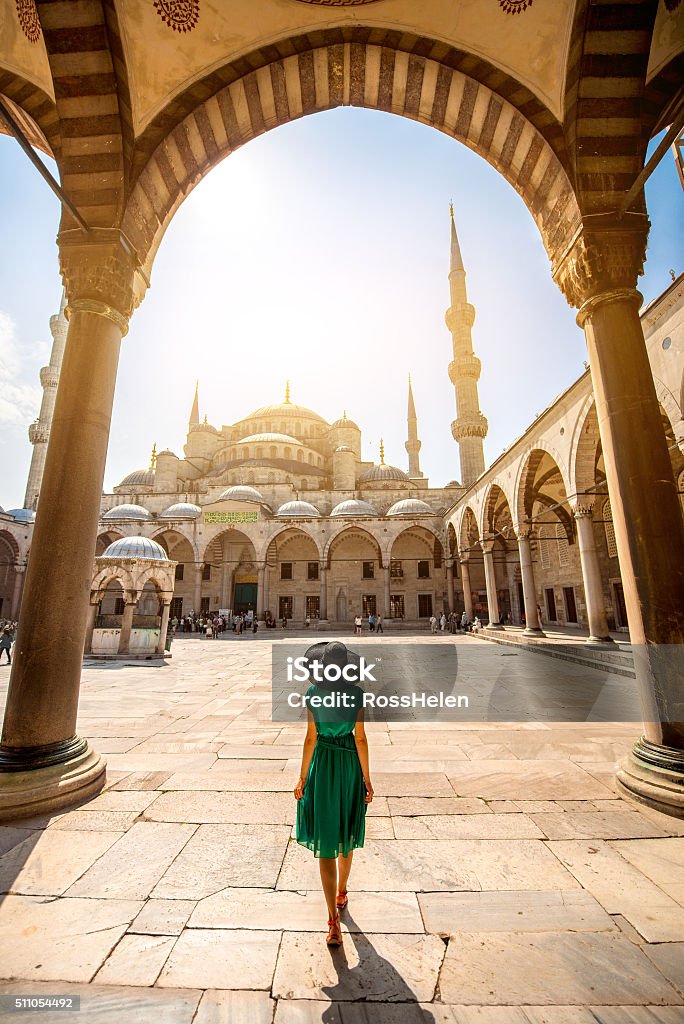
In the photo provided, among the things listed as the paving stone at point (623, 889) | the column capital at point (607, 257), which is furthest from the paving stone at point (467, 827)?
the column capital at point (607, 257)

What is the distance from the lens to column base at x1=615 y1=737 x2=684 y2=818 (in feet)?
9.89

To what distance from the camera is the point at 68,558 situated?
11.7 feet

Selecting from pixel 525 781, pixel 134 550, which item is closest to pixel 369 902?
pixel 525 781

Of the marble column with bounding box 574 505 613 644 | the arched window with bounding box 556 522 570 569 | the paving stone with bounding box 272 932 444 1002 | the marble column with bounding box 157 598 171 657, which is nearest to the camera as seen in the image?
the paving stone with bounding box 272 932 444 1002

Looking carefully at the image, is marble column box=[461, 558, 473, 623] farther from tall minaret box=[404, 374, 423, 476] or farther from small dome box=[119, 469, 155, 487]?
small dome box=[119, 469, 155, 487]

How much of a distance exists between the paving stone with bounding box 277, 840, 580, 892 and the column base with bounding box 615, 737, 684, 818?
1033mm

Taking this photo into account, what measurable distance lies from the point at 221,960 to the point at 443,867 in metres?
1.24

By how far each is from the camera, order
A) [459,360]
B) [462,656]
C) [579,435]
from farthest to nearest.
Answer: [459,360] → [462,656] → [579,435]

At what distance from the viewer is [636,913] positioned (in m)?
2.07

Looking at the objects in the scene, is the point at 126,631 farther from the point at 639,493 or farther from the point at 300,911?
the point at 639,493

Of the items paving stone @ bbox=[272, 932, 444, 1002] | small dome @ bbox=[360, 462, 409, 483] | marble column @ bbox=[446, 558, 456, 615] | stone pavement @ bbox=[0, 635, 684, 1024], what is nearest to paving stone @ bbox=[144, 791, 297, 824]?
stone pavement @ bbox=[0, 635, 684, 1024]

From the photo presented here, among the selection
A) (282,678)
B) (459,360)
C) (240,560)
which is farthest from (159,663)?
(459,360)

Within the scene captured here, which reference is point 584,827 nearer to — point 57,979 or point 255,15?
point 57,979

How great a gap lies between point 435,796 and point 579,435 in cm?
1022
